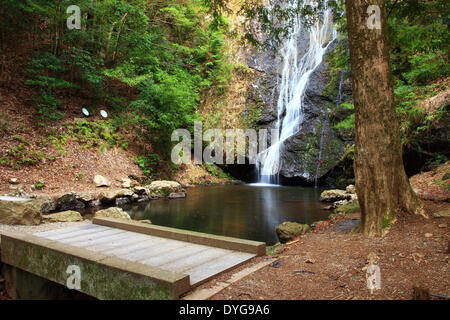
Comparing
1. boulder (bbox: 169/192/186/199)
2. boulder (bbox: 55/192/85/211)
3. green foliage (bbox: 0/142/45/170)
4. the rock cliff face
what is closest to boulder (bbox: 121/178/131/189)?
boulder (bbox: 169/192/186/199)

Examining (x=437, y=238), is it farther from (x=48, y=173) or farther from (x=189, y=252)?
(x=48, y=173)

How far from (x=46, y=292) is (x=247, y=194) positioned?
33.7 feet

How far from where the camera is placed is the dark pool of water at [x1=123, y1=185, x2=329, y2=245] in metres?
7.57

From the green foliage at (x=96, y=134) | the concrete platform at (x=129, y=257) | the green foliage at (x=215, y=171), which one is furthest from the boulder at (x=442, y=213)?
the green foliage at (x=215, y=171)

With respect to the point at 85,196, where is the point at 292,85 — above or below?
above

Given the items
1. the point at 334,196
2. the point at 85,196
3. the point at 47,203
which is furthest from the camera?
the point at 334,196

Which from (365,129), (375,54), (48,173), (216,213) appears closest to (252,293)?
(365,129)

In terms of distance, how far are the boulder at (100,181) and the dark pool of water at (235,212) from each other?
67.1 inches

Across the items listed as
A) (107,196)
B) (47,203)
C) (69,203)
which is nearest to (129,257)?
(47,203)

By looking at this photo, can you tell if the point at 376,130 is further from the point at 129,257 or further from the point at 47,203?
the point at 47,203

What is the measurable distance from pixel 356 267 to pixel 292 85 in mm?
17740

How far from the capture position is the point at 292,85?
19125mm

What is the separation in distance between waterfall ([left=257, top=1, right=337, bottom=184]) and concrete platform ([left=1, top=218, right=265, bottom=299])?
13.3m
